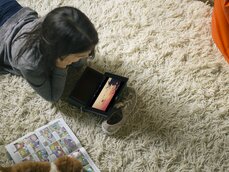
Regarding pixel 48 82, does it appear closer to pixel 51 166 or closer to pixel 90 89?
pixel 90 89

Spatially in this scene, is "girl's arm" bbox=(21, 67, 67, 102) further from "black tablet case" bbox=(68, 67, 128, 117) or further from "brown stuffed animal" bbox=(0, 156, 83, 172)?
"brown stuffed animal" bbox=(0, 156, 83, 172)

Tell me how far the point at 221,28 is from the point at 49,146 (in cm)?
94

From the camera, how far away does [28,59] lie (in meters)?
1.24

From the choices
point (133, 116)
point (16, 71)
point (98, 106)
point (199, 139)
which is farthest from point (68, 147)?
point (199, 139)

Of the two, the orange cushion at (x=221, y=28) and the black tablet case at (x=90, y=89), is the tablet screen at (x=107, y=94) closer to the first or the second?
the black tablet case at (x=90, y=89)

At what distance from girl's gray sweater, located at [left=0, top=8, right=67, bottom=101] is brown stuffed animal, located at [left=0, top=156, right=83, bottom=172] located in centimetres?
29

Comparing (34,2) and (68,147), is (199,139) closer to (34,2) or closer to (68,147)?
(68,147)

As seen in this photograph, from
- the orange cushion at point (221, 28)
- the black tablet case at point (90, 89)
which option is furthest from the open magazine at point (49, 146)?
the orange cushion at point (221, 28)

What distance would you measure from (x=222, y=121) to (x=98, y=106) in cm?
55

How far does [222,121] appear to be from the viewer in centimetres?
141

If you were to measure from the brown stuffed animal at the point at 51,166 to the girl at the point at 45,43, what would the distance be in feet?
0.95

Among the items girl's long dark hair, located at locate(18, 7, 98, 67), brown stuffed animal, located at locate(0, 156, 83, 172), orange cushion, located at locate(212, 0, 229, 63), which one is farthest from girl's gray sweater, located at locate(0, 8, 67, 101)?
orange cushion, located at locate(212, 0, 229, 63)

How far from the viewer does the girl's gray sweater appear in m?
1.24

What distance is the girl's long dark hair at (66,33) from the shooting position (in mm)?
1093
